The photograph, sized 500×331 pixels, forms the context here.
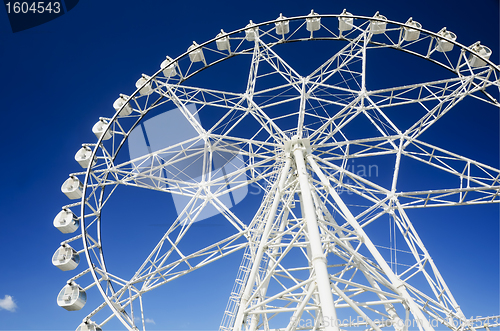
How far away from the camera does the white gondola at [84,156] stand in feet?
47.8

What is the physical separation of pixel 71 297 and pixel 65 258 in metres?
1.67

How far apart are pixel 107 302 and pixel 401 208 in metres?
11.0

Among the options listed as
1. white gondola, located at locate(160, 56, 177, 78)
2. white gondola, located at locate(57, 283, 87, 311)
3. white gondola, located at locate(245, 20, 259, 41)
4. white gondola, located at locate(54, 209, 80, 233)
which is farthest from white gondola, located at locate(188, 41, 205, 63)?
white gondola, located at locate(57, 283, 87, 311)

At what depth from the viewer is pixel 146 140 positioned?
1590cm

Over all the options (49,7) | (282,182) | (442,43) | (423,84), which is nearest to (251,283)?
(282,182)

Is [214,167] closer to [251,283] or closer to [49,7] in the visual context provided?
[251,283]

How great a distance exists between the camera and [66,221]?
1317 cm

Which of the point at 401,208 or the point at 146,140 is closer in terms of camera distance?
the point at 401,208

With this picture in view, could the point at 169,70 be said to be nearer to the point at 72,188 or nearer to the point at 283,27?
the point at 283,27

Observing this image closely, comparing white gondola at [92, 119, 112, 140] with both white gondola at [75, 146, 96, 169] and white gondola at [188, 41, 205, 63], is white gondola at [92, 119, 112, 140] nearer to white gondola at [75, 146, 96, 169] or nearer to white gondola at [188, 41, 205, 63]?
white gondola at [75, 146, 96, 169]

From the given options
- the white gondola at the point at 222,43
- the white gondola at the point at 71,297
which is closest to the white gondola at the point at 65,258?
the white gondola at the point at 71,297

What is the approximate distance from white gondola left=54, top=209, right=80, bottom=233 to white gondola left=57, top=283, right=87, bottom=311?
7.72 feet

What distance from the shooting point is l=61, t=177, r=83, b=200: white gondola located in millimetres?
14188

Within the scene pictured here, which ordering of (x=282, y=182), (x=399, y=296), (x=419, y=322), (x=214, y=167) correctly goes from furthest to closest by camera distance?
(x=214, y=167)
(x=282, y=182)
(x=399, y=296)
(x=419, y=322)
